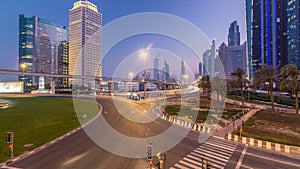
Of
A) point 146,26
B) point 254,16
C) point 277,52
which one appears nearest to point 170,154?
point 146,26

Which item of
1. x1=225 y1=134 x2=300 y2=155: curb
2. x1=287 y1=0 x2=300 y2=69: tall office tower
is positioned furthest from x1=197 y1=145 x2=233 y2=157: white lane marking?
x1=287 y1=0 x2=300 y2=69: tall office tower

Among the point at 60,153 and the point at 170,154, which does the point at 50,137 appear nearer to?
the point at 60,153

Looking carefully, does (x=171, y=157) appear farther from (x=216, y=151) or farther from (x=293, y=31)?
(x=293, y=31)

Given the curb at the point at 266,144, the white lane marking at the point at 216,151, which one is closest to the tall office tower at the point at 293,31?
the curb at the point at 266,144

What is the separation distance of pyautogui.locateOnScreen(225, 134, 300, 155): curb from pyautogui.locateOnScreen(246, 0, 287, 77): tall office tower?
151 m

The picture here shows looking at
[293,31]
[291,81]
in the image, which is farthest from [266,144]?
[293,31]

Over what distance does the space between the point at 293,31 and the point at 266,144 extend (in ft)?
546

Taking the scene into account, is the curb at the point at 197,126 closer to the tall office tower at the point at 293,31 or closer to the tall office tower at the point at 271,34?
the tall office tower at the point at 271,34

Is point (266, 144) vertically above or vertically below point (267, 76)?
below

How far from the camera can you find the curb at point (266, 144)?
16.6 metres

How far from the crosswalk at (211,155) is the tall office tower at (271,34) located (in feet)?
506

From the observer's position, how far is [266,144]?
59.2 feet

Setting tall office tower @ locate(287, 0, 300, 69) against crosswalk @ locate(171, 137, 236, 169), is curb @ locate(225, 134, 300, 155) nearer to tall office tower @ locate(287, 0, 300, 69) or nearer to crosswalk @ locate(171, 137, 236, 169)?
crosswalk @ locate(171, 137, 236, 169)

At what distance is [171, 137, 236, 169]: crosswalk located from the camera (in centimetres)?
1320
